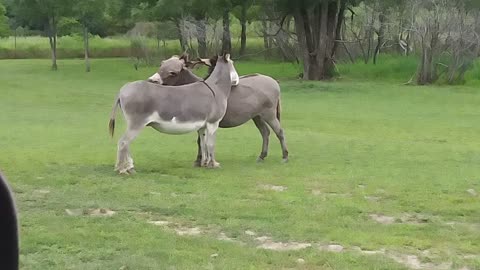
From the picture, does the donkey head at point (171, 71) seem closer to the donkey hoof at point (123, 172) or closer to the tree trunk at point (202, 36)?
the donkey hoof at point (123, 172)

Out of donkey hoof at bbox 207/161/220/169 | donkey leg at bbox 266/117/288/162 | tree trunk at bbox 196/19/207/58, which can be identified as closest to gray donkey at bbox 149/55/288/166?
donkey leg at bbox 266/117/288/162

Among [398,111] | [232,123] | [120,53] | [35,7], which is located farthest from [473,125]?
[120,53]

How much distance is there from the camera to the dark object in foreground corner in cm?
193

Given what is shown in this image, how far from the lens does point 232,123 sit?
1141 centimetres

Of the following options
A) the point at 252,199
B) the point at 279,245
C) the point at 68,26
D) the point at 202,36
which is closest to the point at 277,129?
the point at 252,199

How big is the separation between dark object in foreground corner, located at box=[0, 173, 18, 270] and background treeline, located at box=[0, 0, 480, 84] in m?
27.8

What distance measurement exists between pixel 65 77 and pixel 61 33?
11.3 meters

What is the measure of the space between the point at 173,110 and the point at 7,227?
833 centimetres

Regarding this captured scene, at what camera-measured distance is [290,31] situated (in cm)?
3859

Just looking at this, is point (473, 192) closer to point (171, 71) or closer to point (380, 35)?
point (171, 71)

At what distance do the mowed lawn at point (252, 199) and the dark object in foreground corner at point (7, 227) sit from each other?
382 centimetres

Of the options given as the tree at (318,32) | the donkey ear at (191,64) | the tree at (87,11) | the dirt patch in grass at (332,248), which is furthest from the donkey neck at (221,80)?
Answer: the tree at (87,11)

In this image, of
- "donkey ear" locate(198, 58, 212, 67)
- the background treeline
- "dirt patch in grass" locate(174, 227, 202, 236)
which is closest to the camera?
"dirt patch in grass" locate(174, 227, 202, 236)

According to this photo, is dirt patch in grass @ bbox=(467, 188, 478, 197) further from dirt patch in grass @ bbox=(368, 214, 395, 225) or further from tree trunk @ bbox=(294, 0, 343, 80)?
tree trunk @ bbox=(294, 0, 343, 80)
